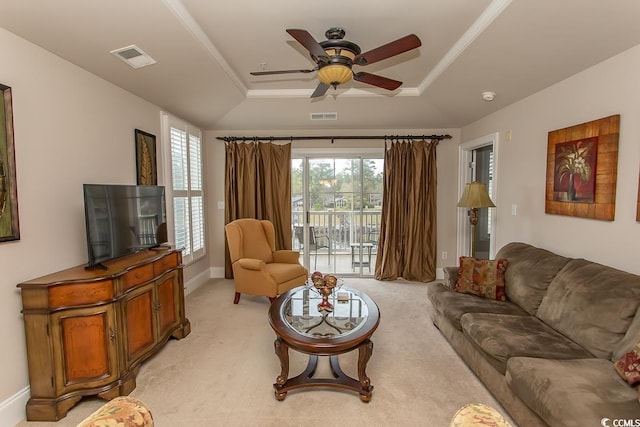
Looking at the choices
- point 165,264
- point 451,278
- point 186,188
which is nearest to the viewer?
point 165,264

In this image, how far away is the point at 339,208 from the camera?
17.7ft

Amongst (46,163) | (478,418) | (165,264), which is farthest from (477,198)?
(46,163)

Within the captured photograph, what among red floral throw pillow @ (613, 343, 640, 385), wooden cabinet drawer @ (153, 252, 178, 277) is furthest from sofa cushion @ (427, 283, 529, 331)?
wooden cabinet drawer @ (153, 252, 178, 277)

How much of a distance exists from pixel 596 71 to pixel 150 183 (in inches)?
172

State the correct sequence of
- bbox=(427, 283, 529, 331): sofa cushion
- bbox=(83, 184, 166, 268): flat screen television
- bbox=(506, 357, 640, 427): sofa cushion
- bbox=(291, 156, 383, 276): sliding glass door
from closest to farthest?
bbox=(506, 357, 640, 427): sofa cushion, bbox=(83, 184, 166, 268): flat screen television, bbox=(427, 283, 529, 331): sofa cushion, bbox=(291, 156, 383, 276): sliding glass door

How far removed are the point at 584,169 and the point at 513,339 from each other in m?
1.57

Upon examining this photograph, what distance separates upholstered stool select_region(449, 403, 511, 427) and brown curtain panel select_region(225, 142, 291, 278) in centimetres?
429

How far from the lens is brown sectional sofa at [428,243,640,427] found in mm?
1605

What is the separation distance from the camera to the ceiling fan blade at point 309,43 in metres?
2.00

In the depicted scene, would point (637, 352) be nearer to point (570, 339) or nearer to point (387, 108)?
point (570, 339)

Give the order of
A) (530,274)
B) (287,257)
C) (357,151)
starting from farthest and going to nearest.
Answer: (357,151), (287,257), (530,274)

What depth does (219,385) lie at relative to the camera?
2.48m

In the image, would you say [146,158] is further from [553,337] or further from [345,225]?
[553,337]

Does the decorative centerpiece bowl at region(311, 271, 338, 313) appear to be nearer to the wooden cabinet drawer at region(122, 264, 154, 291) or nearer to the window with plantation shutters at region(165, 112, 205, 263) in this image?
the wooden cabinet drawer at region(122, 264, 154, 291)
